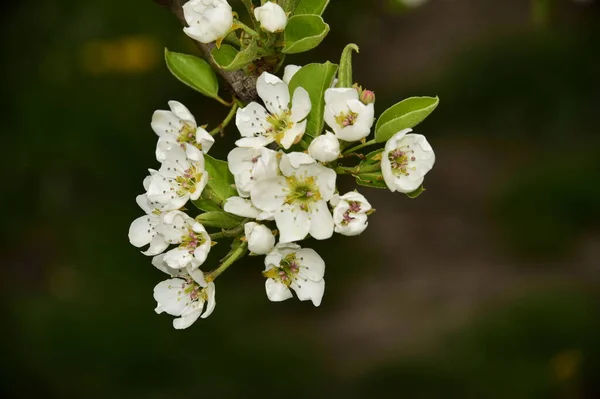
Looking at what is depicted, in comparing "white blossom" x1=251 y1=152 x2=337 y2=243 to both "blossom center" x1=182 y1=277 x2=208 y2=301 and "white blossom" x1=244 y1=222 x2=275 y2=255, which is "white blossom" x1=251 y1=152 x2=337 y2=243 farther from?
"blossom center" x1=182 y1=277 x2=208 y2=301

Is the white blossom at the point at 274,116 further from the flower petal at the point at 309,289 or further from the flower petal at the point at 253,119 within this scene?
the flower petal at the point at 309,289

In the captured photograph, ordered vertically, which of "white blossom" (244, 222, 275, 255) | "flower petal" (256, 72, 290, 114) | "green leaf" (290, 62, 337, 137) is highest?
"green leaf" (290, 62, 337, 137)

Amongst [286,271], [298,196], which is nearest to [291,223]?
[298,196]

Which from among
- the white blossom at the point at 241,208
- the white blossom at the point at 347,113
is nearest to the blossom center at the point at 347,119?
the white blossom at the point at 347,113

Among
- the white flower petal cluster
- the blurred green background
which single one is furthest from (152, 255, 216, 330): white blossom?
the blurred green background

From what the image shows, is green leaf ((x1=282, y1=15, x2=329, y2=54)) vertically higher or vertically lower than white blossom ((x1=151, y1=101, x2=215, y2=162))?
higher
